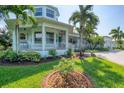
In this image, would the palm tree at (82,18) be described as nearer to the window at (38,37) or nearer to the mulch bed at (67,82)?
the window at (38,37)

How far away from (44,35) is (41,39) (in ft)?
4.15

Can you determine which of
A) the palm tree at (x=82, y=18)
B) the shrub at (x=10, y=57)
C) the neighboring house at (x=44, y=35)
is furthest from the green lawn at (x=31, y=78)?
the palm tree at (x=82, y=18)

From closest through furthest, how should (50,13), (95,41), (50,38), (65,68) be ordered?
(65,68), (50,38), (50,13), (95,41)

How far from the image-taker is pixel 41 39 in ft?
48.3

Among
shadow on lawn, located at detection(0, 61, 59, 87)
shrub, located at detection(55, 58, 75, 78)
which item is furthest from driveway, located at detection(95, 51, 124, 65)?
shrub, located at detection(55, 58, 75, 78)

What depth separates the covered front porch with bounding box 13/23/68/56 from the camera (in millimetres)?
13586

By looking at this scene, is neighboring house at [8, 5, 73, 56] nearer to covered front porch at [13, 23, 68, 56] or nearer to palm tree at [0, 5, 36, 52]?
covered front porch at [13, 23, 68, 56]

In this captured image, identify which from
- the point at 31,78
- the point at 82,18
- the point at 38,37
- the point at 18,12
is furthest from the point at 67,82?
the point at 82,18

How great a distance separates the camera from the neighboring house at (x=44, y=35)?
1343 centimetres

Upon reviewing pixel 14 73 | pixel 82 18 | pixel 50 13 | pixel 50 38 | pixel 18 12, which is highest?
pixel 50 13

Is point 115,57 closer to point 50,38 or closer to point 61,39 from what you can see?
point 61,39

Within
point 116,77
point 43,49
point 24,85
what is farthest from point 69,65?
point 43,49

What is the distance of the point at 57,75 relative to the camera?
277 inches
